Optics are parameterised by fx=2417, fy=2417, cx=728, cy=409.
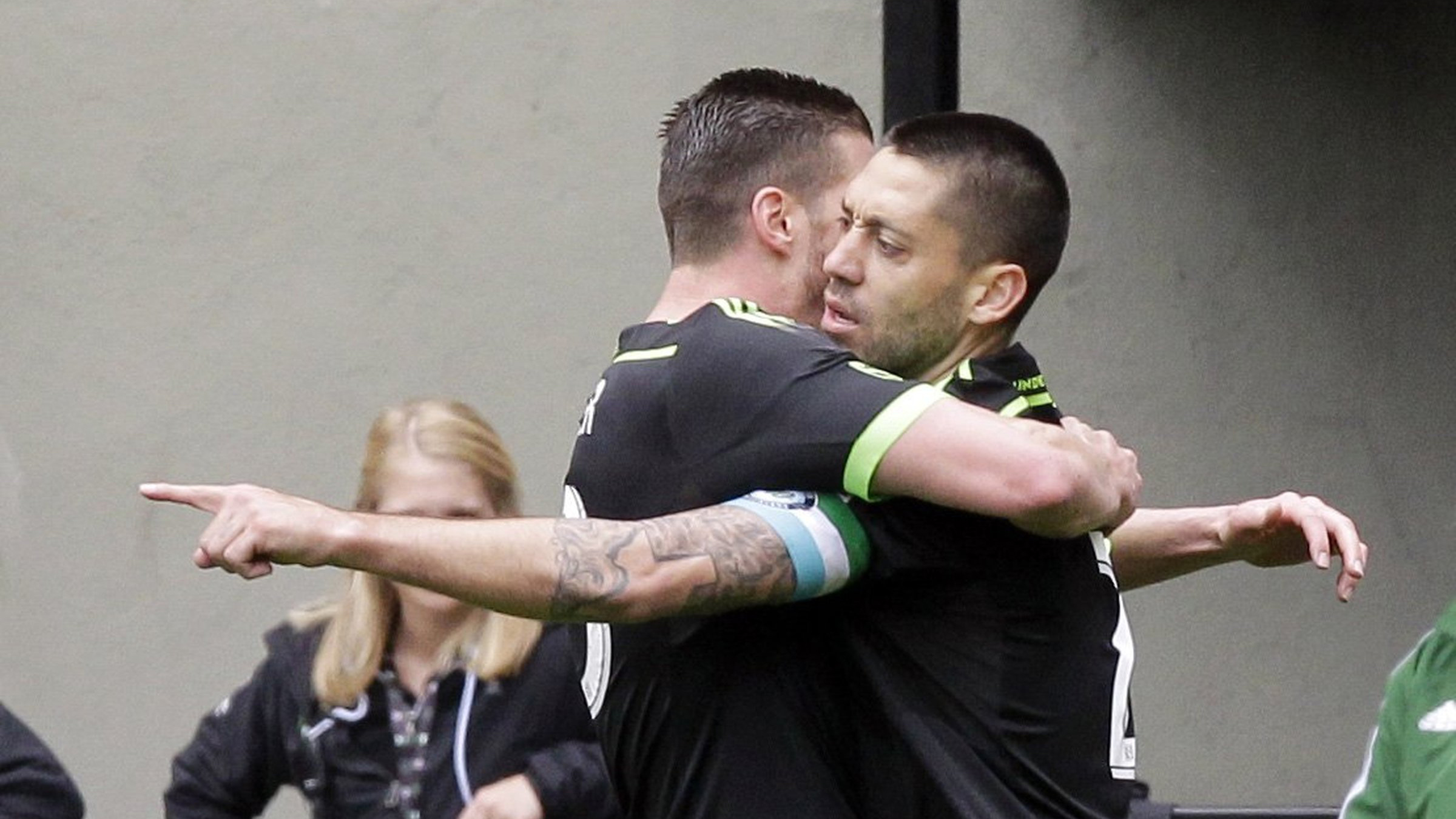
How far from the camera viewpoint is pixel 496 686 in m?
4.18

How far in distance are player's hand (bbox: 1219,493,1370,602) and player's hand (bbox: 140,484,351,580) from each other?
148cm

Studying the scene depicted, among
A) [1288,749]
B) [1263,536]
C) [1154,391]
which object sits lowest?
[1288,749]

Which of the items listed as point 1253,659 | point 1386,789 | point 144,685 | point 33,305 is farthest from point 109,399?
point 1386,789

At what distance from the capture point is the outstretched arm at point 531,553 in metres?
2.71

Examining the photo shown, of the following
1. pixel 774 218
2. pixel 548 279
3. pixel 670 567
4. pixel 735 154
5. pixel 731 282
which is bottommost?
pixel 670 567

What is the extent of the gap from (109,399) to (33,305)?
0.31 meters

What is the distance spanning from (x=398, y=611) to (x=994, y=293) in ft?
4.68

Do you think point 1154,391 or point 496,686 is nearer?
point 496,686

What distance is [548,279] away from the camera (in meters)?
6.15

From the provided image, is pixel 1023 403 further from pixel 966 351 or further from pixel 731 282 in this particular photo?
pixel 731 282

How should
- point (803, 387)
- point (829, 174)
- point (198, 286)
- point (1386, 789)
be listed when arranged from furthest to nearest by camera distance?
point (198, 286), point (829, 174), point (1386, 789), point (803, 387)

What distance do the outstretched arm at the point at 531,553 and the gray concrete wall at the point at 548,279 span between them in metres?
3.16

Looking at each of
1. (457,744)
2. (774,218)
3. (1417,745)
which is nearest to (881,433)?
(774,218)

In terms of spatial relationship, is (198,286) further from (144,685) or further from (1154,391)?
(1154,391)
